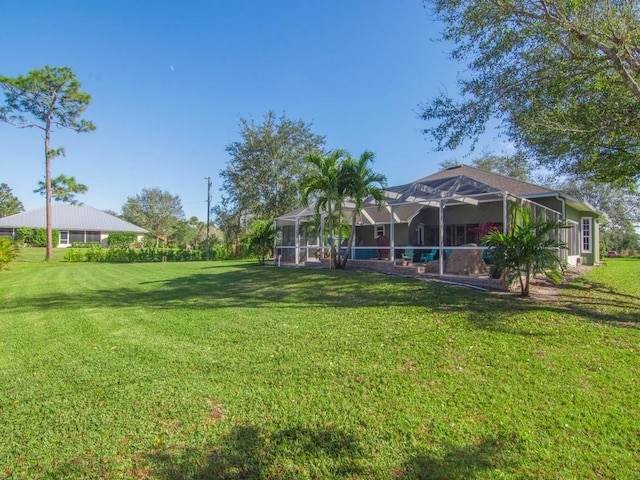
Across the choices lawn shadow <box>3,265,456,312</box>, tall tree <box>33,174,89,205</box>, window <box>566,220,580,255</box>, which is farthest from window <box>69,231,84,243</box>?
window <box>566,220,580,255</box>

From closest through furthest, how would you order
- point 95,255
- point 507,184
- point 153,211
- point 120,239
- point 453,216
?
point 507,184 < point 453,216 < point 95,255 < point 120,239 < point 153,211

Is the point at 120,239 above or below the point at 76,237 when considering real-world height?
below

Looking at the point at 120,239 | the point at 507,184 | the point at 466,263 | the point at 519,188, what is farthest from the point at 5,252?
the point at 519,188

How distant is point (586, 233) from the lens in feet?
63.6

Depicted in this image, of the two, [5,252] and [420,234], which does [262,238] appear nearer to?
[420,234]

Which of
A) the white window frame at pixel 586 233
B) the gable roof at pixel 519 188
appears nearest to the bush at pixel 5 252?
the gable roof at pixel 519 188

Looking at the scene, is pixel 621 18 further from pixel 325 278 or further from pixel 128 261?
pixel 128 261

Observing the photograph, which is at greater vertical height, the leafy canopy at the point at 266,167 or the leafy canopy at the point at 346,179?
the leafy canopy at the point at 266,167

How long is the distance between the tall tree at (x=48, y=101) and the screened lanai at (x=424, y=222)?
19629 millimetres

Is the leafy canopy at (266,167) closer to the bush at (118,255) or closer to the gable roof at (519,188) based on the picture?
the bush at (118,255)

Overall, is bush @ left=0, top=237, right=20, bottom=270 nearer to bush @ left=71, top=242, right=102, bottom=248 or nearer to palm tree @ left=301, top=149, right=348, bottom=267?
palm tree @ left=301, top=149, right=348, bottom=267

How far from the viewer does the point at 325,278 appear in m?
11.0

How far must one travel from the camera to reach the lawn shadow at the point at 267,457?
239cm

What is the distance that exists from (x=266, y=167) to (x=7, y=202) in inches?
2381
